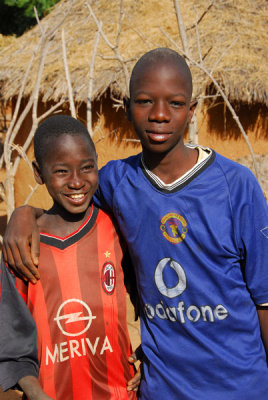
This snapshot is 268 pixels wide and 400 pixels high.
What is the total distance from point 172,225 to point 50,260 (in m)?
0.44

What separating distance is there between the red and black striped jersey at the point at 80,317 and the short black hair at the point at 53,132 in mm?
304

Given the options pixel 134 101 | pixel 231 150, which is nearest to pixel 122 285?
pixel 134 101

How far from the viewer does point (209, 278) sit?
1296 mm

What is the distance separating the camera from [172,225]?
132 cm

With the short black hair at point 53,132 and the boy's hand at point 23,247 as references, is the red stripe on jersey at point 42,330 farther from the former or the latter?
the short black hair at point 53,132

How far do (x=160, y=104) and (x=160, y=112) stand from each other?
30 mm

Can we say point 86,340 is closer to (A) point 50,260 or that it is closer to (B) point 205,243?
(A) point 50,260

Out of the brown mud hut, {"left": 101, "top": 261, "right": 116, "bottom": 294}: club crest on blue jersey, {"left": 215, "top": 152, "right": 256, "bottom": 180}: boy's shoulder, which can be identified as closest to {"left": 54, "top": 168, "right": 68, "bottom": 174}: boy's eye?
{"left": 101, "top": 261, "right": 116, "bottom": 294}: club crest on blue jersey

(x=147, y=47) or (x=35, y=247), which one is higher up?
(x=147, y=47)

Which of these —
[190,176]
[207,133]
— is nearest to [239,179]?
[190,176]

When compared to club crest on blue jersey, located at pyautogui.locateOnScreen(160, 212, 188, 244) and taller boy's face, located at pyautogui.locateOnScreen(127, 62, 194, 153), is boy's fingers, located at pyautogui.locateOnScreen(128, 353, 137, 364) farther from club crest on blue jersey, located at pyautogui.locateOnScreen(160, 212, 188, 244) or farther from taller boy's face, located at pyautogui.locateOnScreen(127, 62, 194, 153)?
taller boy's face, located at pyautogui.locateOnScreen(127, 62, 194, 153)

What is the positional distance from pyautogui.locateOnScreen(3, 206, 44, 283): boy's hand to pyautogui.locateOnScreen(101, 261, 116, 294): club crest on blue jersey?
23 centimetres

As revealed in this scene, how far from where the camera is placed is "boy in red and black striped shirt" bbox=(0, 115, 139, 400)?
1.34 m

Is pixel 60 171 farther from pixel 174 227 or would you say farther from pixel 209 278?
pixel 209 278
